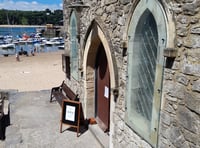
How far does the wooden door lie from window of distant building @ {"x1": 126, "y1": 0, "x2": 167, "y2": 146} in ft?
7.21

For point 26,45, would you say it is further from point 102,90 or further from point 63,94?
point 102,90

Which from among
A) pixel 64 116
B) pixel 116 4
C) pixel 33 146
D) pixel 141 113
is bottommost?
pixel 33 146

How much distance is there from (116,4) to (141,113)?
6.96 ft

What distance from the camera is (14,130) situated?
701 centimetres

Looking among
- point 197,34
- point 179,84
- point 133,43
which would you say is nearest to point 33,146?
point 133,43

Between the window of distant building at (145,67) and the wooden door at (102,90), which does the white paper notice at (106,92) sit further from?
the window of distant building at (145,67)

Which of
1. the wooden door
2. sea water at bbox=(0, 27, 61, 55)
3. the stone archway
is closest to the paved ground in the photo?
the wooden door

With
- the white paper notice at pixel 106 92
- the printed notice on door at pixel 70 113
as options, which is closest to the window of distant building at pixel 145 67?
the white paper notice at pixel 106 92

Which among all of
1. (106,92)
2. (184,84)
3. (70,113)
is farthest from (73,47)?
(184,84)

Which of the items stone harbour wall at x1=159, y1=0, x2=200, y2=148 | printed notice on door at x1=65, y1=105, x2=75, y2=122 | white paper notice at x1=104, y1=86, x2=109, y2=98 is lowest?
Result: printed notice on door at x1=65, y1=105, x2=75, y2=122

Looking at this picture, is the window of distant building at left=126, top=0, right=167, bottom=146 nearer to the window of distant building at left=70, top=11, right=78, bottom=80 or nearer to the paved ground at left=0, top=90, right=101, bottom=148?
the paved ground at left=0, top=90, right=101, bottom=148

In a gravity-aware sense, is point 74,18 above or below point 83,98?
above

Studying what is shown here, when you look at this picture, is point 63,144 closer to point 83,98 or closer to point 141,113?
point 83,98

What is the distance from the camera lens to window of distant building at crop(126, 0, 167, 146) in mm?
3502
